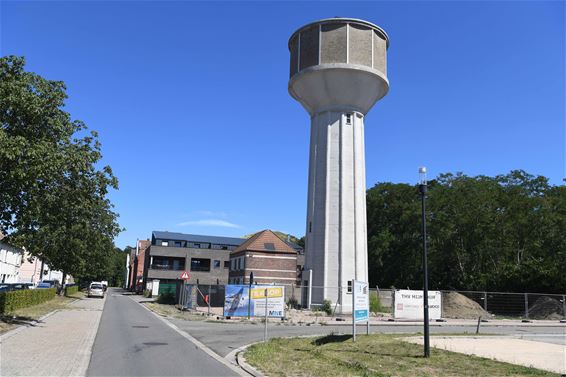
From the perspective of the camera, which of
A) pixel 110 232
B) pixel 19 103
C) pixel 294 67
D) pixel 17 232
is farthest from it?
pixel 110 232

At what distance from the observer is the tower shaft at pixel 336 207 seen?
112 ft

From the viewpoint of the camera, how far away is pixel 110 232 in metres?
49.1

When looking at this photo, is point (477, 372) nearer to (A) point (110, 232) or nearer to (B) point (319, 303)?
(B) point (319, 303)

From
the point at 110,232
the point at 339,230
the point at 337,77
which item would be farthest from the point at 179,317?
the point at 110,232

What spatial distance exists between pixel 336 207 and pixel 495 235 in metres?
24.4

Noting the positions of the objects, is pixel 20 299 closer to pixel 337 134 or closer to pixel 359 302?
pixel 359 302

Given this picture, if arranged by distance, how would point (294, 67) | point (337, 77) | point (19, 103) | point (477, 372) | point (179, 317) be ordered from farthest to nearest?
point (294, 67) < point (337, 77) < point (179, 317) < point (19, 103) < point (477, 372)

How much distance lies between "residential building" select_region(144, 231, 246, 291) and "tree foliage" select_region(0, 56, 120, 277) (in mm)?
58730

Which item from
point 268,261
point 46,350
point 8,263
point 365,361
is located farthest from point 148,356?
point 8,263

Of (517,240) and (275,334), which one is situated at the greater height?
(517,240)

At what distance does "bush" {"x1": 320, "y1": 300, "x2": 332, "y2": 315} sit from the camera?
33062 mm

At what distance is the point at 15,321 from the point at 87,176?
273 inches

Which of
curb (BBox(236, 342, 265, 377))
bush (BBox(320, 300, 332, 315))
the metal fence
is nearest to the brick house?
the metal fence

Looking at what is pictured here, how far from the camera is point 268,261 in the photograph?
64688 millimetres
